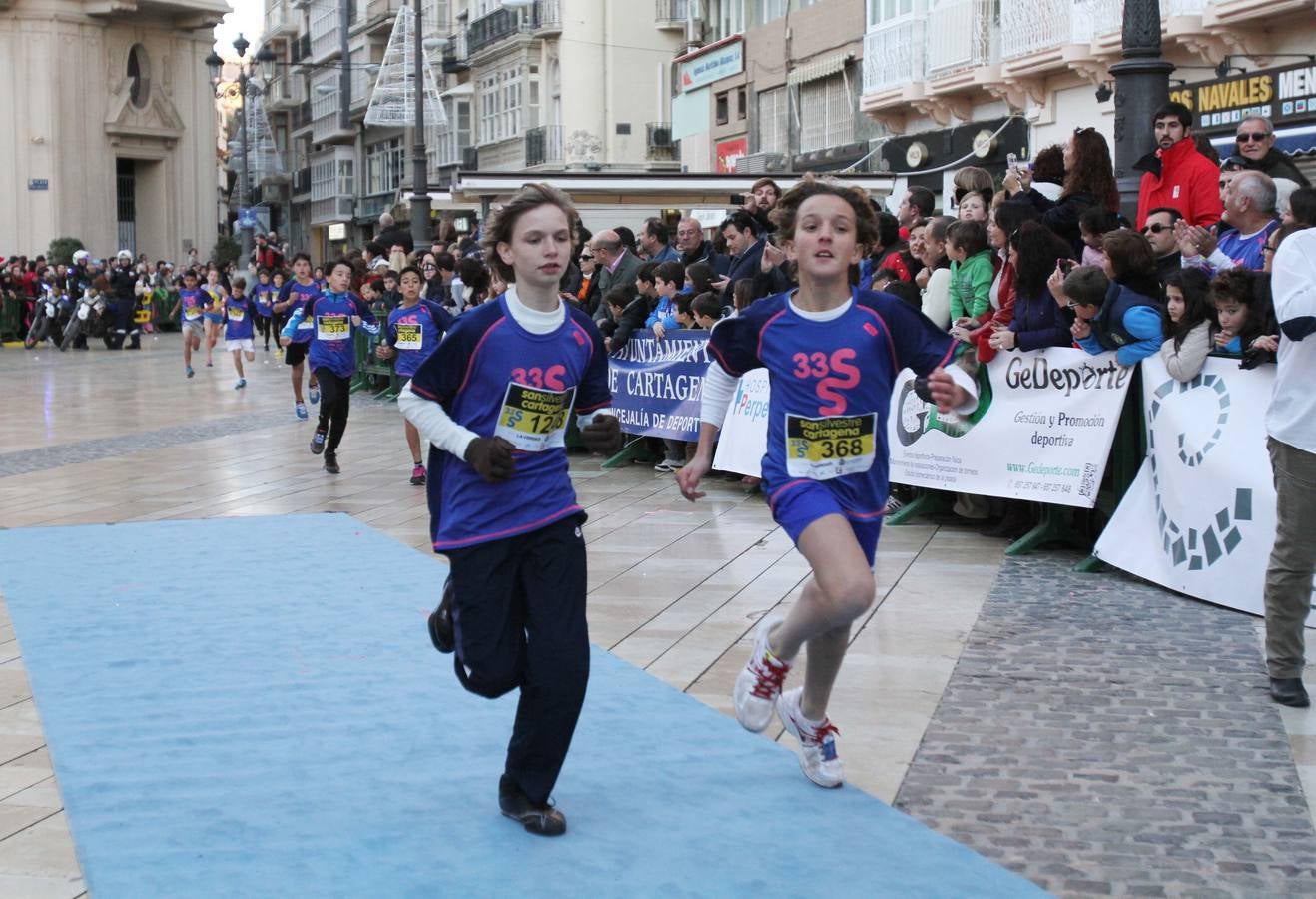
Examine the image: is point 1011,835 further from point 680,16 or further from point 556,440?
point 680,16

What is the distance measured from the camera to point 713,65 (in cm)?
4072

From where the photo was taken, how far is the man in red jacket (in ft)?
33.7

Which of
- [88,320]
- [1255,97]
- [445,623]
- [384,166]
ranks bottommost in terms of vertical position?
[445,623]

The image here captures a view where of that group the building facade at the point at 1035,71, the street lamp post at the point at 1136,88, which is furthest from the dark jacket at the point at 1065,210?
the building facade at the point at 1035,71

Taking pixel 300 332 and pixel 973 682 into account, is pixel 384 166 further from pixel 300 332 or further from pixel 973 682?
pixel 973 682

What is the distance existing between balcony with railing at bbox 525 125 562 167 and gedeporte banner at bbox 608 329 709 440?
36402 millimetres

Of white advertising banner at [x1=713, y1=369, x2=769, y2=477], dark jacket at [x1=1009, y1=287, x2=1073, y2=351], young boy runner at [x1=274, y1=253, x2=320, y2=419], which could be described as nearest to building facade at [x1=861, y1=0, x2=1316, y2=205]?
white advertising banner at [x1=713, y1=369, x2=769, y2=477]

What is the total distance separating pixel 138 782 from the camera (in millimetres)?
5516

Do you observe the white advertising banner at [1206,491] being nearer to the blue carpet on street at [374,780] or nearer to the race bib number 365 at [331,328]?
the blue carpet on street at [374,780]

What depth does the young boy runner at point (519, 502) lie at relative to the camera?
4.95m

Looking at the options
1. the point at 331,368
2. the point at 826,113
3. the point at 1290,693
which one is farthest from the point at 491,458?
the point at 826,113

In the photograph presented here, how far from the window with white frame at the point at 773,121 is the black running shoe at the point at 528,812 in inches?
1267

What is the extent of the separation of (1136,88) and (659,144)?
40.3 meters

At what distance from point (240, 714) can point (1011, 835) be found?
2.96 metres
